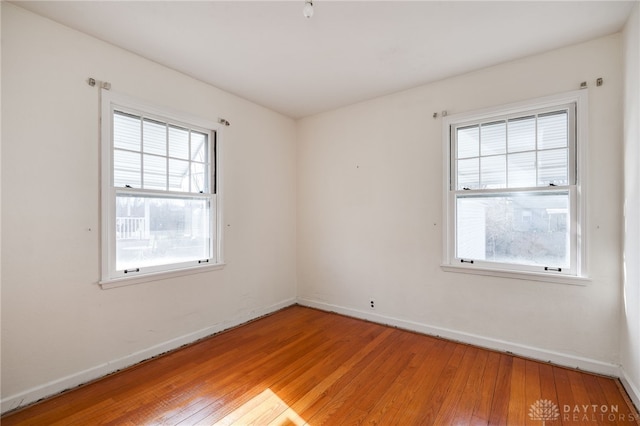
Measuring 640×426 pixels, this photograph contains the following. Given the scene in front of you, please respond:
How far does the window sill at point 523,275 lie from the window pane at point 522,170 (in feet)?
2.77

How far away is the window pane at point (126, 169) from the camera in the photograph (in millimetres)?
2553

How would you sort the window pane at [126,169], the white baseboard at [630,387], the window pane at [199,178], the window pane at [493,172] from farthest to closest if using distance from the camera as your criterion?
the window pane at [199,178], the window pane at [493,172], the window pane at [126,169], the white baseboard at [630,387]

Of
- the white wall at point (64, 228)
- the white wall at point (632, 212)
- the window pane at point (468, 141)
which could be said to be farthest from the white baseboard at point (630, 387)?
the white wall at point (64, 228)

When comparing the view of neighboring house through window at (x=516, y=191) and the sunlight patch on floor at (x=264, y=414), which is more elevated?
the view of neighboring house through window at (x=516, y=191)

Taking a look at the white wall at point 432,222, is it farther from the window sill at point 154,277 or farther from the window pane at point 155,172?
Answer: the window pane at point 155,172

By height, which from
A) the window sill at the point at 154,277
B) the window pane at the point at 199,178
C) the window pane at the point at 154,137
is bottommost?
the window sill at the point at 154,277

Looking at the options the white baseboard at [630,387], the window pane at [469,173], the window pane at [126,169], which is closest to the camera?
the white baseboard at [630,387]

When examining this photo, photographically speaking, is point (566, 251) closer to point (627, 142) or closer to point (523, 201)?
point (523, 201)

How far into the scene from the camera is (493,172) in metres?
2.94

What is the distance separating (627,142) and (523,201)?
32.3 inches

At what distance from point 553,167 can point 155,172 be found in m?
3.79

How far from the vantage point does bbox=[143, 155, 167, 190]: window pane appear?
9.04ft

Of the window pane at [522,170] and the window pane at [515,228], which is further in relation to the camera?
the window pane at [522,170]

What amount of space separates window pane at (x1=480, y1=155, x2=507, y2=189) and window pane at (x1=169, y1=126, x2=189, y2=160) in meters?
3.17
